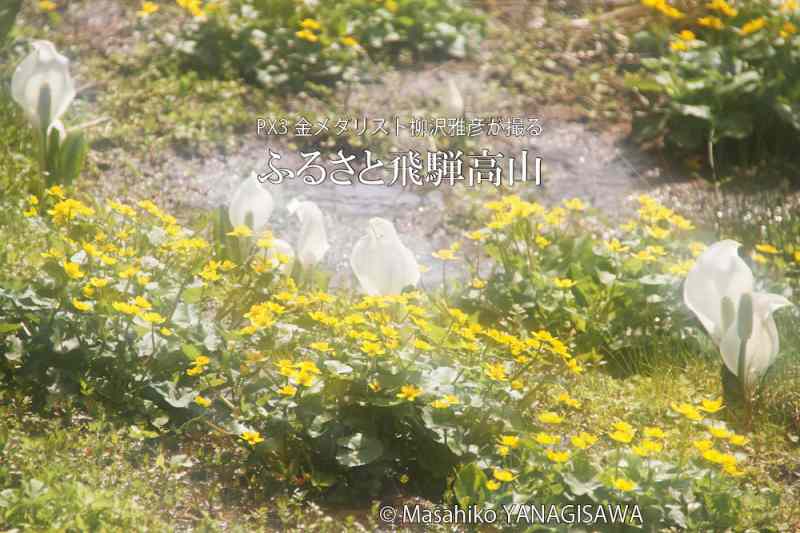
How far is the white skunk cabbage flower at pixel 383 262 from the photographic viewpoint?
12.3 ft

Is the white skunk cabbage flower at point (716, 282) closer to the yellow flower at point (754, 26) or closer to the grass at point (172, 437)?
the grass at point (172, 437)

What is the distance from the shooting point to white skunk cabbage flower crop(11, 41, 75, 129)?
455 cm

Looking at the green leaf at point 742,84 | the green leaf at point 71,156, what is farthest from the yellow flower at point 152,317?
the green leaf at point 742,84

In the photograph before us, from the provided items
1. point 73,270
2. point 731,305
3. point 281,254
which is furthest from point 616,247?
point 73,270

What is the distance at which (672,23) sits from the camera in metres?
6.86

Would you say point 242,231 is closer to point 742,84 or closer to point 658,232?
point 658,232

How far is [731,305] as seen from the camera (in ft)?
12.1

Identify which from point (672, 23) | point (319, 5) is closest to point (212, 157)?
point (319, 5)

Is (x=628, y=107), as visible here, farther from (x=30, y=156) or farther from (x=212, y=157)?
(x=30, y=156)

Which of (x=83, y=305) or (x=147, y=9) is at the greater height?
(x=147, y=9)

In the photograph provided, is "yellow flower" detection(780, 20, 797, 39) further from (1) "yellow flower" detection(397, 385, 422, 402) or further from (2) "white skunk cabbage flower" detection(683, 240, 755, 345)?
(1) "yellow flower" detection(397, 385, 422, 402)

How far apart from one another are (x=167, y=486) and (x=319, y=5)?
3.75 m

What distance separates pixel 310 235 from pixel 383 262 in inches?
18.2

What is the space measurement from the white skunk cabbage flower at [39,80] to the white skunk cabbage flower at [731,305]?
2490 mm
